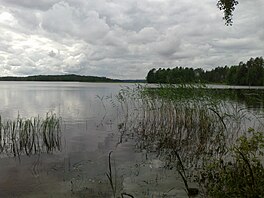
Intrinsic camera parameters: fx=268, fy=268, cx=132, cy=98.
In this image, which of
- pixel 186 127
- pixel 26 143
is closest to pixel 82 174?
pixel 26 143

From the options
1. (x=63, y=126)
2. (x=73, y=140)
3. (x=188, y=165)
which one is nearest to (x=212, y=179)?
(x=188, y=165)

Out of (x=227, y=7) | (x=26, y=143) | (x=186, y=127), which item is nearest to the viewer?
(x=227, y=7)

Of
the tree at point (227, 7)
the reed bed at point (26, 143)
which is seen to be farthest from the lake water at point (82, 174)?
the tree at point (227, 7)

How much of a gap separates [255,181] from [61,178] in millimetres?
5784

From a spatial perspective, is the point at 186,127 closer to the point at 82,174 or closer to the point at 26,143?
the point at 82,174

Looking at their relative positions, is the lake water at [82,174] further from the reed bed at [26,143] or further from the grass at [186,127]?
the grass at [186,127]

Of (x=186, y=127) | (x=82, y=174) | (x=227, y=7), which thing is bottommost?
(x=82, y=174)

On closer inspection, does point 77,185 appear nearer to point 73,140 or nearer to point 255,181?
point 255,181

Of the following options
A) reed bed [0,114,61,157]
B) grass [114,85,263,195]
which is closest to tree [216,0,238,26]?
grass [114,85,263,195]

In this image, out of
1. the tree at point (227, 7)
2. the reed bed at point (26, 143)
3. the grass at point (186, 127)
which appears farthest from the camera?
the reed bed at point (26, 143)

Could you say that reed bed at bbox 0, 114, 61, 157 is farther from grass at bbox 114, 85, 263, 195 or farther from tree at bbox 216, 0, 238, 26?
tree at bbox 216, 0, 238, 26

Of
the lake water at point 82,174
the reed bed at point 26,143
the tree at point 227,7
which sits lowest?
the lake water at point 82,174

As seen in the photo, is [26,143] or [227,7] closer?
[227,7]

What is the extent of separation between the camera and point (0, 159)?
1033 cm
